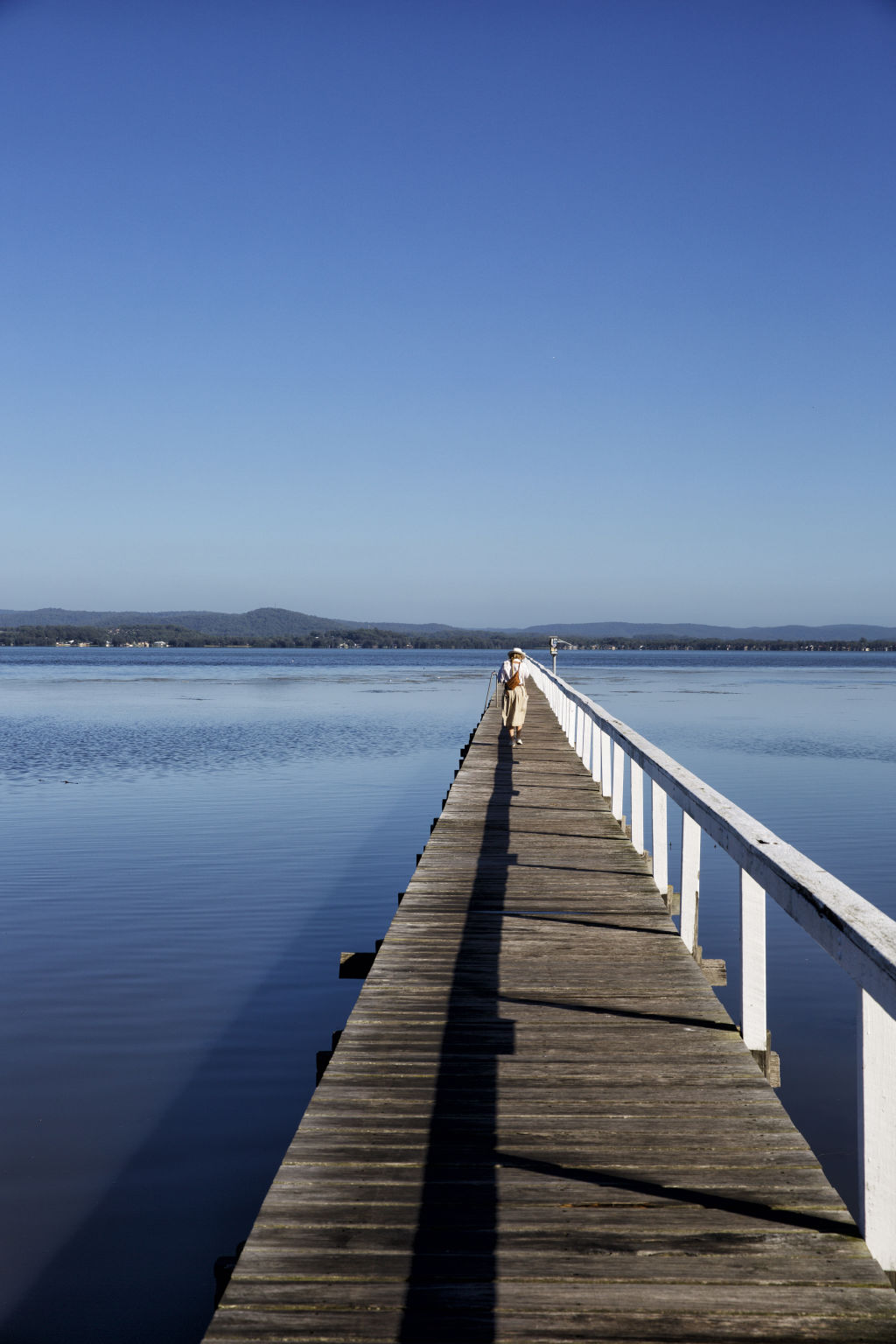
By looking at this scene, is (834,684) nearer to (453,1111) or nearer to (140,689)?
(140,689)

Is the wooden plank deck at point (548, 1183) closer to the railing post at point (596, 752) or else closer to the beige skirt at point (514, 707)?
the railing post at point (596, 752)

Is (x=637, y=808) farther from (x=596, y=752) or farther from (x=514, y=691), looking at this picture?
(x=514, y=691)

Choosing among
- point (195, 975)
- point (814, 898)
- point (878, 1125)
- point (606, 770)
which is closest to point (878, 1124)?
point (878, 1125)

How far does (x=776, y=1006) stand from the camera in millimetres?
9438

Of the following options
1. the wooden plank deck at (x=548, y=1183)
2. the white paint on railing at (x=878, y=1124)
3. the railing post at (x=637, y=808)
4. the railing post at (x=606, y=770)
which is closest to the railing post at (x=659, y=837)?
the railing post at (x=637, y=808)

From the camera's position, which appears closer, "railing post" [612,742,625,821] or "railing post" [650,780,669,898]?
"railing post" [650,780,669,898]

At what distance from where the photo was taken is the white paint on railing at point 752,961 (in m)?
4.56

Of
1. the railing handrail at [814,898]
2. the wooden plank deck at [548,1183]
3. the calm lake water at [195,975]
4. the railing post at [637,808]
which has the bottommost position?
the calm lake water at [195,975]

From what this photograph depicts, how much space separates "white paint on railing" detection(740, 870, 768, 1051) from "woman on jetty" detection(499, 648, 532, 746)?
1259 cm

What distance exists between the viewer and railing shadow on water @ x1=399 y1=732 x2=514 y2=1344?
286cm

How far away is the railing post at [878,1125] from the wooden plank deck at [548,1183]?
0.10 metres

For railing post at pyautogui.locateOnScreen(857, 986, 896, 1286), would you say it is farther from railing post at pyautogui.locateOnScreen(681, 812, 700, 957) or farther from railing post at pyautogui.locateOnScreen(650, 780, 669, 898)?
railing post at pyautogui.locateOnScreen(650, 780, 669, 898)

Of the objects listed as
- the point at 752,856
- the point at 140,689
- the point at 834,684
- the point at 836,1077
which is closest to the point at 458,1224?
the point at 752,856

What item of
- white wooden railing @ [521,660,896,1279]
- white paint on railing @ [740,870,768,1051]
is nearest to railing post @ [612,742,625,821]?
white wooden railing @ [521,660,896,1279]
